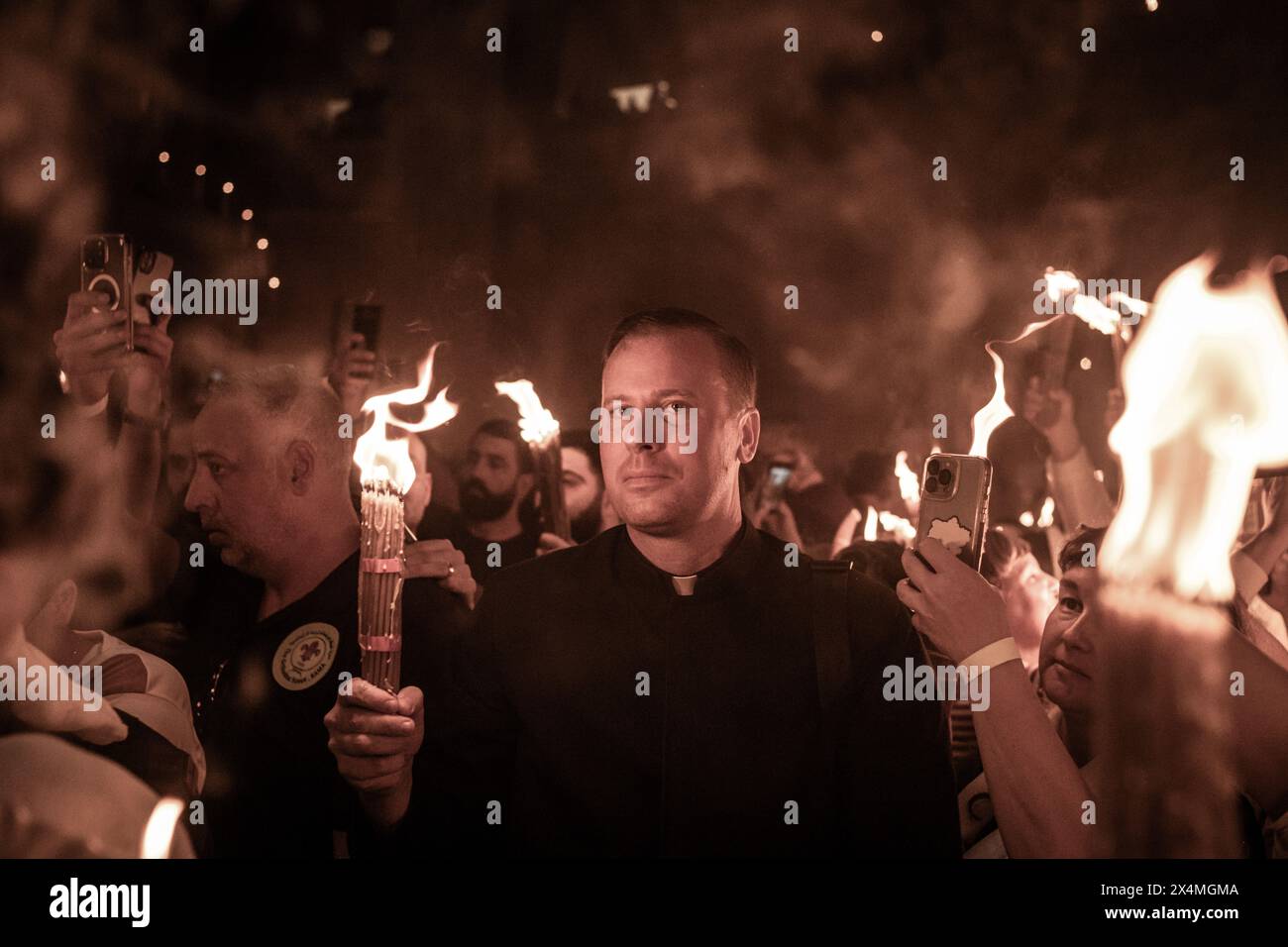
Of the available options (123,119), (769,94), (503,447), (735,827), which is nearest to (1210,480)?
(735,827)

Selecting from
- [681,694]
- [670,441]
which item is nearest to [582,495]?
[670,441]

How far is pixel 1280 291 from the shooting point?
2.72m

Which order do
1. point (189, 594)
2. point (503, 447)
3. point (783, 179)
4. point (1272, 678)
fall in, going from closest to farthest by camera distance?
point (1272, 678)
point (189, 594)
point (503, 447)
point (783, 179)

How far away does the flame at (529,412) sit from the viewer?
10.9 feet

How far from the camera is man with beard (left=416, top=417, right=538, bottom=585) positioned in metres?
3.29

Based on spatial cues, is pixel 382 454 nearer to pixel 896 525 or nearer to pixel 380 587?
pixel 380 587

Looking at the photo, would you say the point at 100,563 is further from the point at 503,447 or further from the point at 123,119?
the point at 123,119

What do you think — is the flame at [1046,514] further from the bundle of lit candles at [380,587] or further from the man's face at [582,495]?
the bundle of lit candles at [380,587]

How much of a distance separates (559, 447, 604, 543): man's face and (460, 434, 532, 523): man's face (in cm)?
21

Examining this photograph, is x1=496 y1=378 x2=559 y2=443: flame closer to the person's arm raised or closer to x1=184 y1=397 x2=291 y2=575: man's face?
x1=184 y1=397 x2=291 y2=575: man's face

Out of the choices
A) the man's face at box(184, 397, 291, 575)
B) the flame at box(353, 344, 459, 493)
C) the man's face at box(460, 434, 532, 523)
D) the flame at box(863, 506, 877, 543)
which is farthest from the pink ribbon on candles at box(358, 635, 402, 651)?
the flame at box(863, 506, 877, 543)

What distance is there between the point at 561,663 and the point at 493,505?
3.49 ft

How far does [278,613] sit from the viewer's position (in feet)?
8.80
